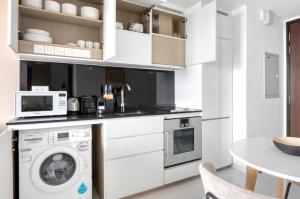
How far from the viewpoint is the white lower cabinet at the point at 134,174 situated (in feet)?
5.98

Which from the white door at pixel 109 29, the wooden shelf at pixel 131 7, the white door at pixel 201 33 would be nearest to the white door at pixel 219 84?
the white door at pixel 201 33

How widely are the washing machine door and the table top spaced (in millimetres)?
1338

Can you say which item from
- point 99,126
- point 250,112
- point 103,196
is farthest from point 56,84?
point 250,112

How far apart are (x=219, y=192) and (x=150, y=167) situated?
148cm

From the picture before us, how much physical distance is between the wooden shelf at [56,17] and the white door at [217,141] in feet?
6.07

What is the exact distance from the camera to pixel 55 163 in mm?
1656

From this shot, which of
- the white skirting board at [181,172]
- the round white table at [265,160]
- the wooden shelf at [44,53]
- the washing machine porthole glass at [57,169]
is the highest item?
the wooden shelf at [44,53]

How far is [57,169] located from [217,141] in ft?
6.58

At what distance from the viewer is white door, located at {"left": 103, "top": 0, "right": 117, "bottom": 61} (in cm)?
183

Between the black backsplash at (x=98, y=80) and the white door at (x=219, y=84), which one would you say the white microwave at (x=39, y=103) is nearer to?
the black backsplash at (x=98, y=80)

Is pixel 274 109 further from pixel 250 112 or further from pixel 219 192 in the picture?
pixel 219 192

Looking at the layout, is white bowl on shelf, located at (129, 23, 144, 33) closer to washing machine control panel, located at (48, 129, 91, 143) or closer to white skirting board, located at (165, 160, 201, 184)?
washing machine control panel, located at (48, 129, 91, 143)

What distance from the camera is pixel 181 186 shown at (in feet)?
7.32

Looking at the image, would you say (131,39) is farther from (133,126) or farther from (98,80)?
(133,126)
